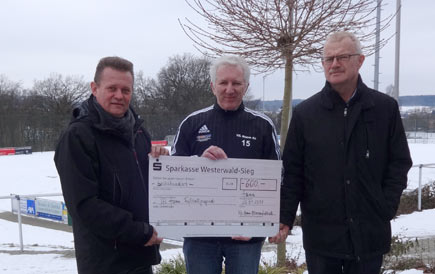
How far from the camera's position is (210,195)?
11.3 feet

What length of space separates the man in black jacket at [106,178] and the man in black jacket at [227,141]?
447 mm

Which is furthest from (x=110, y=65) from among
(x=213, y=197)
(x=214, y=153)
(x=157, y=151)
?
(x=213, y=197)

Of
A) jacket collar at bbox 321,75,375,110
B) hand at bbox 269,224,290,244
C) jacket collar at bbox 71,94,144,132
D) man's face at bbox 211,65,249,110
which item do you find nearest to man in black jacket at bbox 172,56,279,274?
man's face at bbox 211,65,249,110

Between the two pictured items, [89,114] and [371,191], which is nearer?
[89,114]

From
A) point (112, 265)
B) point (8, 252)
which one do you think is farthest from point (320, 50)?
point (8, 252)

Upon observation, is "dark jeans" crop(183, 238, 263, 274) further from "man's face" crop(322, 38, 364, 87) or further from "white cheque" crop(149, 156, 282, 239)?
"man's face" crop(322, 38, 364, 87)

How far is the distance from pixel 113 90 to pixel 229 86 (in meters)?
0.86

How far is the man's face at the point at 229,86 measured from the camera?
11.0ft

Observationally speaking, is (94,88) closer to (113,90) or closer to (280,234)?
(113,90)

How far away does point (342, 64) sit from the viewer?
317 cm

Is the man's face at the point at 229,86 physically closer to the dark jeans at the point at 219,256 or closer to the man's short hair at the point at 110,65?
the man's short hair at the point at 110,65

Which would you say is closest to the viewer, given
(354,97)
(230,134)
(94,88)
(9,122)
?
(94,88)

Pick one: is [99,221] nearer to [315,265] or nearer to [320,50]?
[315,265]

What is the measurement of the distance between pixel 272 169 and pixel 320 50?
9.70 ft
